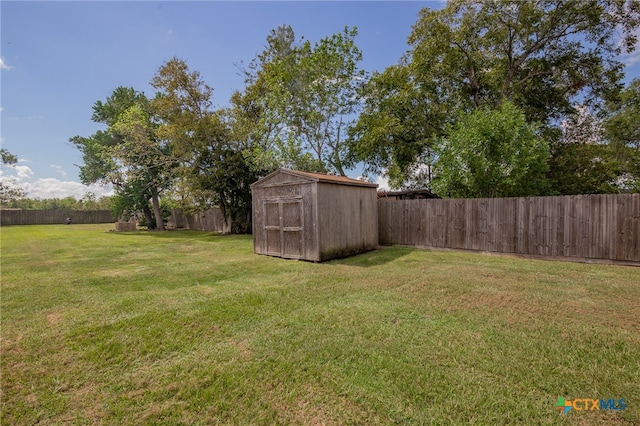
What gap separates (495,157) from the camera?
965 cm

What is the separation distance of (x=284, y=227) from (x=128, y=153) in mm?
13504

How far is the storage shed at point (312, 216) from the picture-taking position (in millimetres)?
7383

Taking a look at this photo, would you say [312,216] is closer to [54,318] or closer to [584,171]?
[54,318]

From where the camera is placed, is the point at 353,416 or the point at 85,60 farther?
the point at 85,60

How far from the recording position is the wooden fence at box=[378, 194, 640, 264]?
21.1ft

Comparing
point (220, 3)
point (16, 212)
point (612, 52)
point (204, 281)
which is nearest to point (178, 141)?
point (220, 3)

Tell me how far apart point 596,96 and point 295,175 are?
590 inches

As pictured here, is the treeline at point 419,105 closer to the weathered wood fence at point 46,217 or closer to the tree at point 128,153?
the tree at point 128,153

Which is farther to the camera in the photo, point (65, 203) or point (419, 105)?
point (65, 203)

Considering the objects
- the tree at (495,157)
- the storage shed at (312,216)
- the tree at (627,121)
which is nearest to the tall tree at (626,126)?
the tree at (627,121)

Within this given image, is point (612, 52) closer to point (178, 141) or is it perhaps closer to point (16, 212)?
point (178, 141)

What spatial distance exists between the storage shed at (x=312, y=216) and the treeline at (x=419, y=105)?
4.21 m

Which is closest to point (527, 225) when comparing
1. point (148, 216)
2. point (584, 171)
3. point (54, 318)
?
point (54, 318)

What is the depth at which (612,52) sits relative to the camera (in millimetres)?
12141
